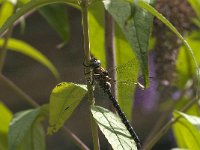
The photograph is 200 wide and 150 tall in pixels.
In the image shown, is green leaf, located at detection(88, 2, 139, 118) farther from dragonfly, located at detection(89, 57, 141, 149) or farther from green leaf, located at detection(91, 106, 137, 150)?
green leaf, located at detection(91, 106, 137, 150)

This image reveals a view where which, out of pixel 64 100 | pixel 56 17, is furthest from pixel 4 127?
pixel 64 100

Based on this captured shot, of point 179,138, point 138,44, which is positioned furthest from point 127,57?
point 138,44

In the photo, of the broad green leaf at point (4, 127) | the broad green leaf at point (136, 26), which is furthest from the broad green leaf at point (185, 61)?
the broad green leaf at point (136, 26)

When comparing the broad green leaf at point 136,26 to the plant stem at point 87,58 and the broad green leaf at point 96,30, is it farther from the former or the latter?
the broad green leaf at point 96,30

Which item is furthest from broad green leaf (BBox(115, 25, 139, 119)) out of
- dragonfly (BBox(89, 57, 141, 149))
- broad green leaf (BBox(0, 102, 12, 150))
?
broad green leaf (BBox(0, 102, 12, 150))

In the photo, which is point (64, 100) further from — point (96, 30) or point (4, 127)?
point (4, 127)
